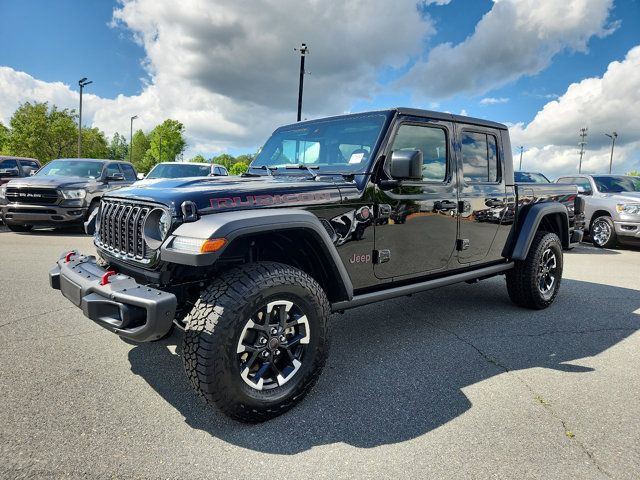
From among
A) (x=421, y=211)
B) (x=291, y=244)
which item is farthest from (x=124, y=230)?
(x=421, y=211)

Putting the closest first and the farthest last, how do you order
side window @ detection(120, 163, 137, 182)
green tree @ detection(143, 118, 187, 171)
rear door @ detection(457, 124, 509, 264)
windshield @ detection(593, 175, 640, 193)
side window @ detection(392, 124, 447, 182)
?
side window @ detection(392, 124, 447, 182) < rear door @ detection(457, 124, 509, 264) < side window @ detection(120, 163, 137, 182) < windshield @ detection(593, 175, 640, 193) < green tree @ detection(143, 118, 187, 171)

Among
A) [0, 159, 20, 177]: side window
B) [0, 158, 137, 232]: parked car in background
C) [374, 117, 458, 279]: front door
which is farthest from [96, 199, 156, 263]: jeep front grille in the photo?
[0, 159, 20, 177]: side window

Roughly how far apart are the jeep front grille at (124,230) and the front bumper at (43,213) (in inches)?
270

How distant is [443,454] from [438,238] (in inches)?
73.0

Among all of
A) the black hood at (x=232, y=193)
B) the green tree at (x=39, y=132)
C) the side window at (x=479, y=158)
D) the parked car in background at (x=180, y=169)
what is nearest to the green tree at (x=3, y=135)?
the green tree at (x=39, y=132)

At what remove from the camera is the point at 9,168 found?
11.7 meters

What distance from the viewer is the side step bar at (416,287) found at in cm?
302

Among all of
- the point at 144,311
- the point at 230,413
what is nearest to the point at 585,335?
the point at 230,413

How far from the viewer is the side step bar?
3.02m

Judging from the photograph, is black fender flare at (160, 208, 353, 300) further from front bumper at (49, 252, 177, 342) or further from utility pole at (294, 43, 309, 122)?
utility pole at (294, 43, 309, 122)

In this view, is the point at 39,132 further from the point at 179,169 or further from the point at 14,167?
the point at 179,169

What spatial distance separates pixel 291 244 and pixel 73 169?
363 inches

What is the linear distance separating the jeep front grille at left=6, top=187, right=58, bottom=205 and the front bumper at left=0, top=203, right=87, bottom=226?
104mm

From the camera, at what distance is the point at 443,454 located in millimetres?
2211
